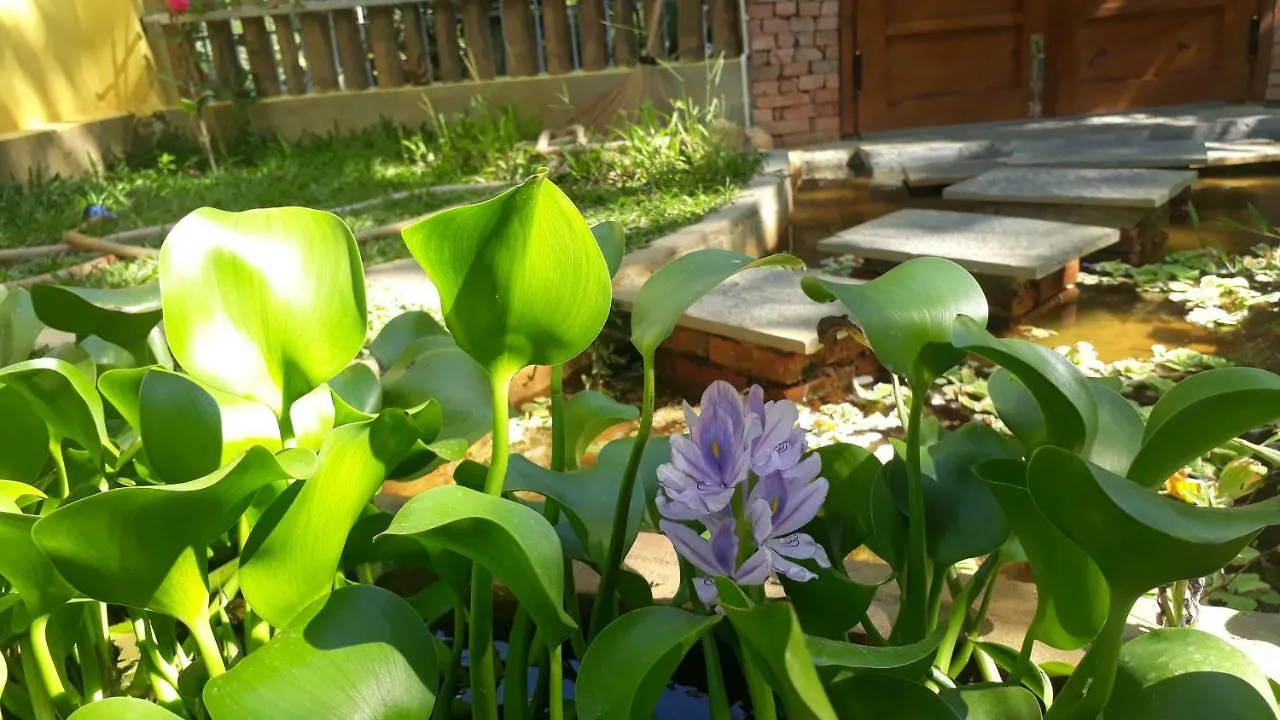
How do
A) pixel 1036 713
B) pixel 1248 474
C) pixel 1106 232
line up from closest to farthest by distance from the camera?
pixel 1036 713
pixel 1248 474
pixel 1106 232

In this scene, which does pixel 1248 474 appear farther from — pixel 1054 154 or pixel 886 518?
pixel 1054 154

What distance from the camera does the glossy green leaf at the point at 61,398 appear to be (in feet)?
1.97

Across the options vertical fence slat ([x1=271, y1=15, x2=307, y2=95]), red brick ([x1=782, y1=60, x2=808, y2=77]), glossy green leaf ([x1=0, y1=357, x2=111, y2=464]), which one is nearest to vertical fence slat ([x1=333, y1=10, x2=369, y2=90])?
vertical fence slat ([x1=271, y1=15, x2=307, y2=95])

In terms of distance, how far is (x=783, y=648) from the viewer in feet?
1.20

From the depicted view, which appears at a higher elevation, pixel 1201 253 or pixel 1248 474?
pixel 1248 474

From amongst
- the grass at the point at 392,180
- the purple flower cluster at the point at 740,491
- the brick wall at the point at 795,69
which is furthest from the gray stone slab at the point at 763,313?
the brick wall at the point at 795,69

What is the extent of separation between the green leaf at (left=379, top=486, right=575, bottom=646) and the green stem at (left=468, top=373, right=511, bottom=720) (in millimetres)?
65

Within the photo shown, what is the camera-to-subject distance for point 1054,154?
3.79m

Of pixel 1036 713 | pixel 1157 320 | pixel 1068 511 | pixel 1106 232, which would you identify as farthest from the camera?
pixel 1106 232

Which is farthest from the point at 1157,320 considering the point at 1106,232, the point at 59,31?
the point at 59,31

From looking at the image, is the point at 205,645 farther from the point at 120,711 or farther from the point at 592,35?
the point at 592,35

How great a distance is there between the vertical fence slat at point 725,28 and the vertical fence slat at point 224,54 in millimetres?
2578

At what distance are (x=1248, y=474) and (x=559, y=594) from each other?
751mm

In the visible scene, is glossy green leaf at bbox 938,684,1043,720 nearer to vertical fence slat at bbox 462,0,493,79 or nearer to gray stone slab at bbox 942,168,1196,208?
gray stone slab at bbox 942,168,1196,208
